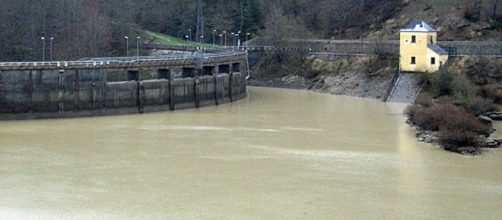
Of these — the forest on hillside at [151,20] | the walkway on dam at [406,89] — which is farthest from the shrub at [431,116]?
the forest on hillside at [151,20]

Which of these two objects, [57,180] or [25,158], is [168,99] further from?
[57,180]

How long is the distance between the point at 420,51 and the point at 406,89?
110 inches

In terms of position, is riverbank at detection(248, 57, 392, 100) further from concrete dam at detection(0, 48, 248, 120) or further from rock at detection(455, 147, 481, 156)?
rock at detection(455, 147, 481, 156)

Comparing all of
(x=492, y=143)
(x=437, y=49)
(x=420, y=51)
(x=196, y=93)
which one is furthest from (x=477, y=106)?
(x=196, y=93)

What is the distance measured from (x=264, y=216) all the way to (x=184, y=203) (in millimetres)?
2471

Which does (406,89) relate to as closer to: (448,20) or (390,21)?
(448,20)

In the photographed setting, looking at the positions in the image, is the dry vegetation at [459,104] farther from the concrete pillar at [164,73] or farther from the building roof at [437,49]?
the concrete pillar at [164,73]

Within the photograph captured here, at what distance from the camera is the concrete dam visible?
43719 mm

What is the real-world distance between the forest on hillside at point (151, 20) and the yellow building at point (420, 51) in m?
10.9

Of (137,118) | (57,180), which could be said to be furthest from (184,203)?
(137,118)

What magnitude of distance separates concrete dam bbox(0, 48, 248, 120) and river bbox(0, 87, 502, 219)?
6.20 feet

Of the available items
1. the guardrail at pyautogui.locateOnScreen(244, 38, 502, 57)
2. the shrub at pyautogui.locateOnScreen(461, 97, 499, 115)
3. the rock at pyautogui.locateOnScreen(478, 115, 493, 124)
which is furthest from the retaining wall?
the rock at pyautogui.locateOnScreen(478, 115, 493, 124)

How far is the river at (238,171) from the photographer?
929 inches

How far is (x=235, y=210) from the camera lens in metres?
23.5
